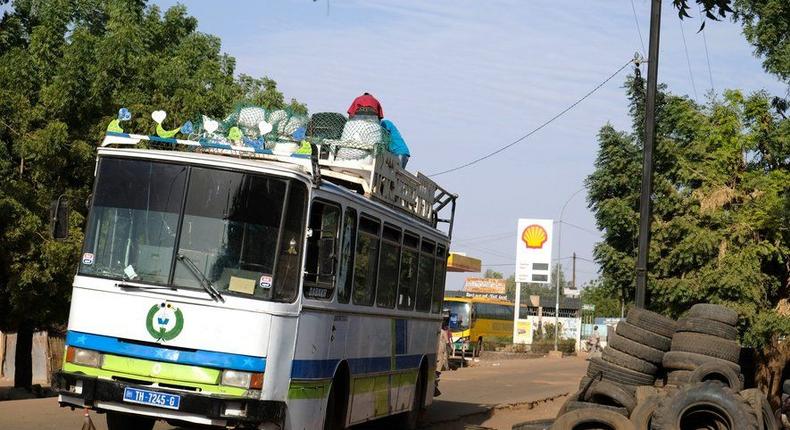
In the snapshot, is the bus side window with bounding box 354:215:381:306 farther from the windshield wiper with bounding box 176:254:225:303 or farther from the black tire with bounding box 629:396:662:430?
the black tire with bounding box 629:396:662:430

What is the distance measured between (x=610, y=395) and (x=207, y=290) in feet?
17.4

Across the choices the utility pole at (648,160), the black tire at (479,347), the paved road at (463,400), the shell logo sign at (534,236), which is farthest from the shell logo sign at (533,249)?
the utility pole at (648,160)

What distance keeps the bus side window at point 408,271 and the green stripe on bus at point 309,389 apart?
297cm

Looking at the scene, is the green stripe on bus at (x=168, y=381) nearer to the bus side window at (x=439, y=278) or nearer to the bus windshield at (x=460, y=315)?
the bus side window at (x=439, y=278)

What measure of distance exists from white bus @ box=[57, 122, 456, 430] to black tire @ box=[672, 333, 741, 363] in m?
5.28

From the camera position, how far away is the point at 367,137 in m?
12.3

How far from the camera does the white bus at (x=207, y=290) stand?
9539 millimetres

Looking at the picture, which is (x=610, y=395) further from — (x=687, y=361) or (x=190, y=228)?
(x=190, y=228)

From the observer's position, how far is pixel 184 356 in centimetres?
956

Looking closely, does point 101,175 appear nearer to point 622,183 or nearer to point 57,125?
point 57,125

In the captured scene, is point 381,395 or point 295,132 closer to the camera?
point 295,132

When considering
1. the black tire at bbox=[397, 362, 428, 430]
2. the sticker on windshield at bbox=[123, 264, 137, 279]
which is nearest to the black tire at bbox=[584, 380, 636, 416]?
the black tire at bbox=[397, 362, 428, 430]

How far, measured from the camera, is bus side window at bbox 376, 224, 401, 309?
12680 mm

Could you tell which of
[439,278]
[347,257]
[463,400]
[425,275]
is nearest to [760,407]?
[347,257]
